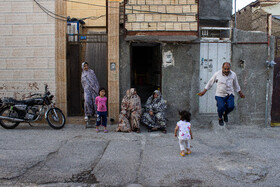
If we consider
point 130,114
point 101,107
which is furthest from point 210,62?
point 101,107

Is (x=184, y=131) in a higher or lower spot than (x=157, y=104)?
lower

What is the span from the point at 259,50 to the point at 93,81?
16.5 ft

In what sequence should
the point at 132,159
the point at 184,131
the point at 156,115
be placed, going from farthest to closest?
→ the point at 156,115
the point at 184,131
the point at 132,159

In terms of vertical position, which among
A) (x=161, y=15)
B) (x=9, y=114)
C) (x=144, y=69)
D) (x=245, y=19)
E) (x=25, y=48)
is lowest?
(x=9, y=114)

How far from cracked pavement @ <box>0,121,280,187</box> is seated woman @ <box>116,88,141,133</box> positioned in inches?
12.0

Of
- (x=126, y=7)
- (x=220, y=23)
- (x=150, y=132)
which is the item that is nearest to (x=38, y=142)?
(x=150, y=132)

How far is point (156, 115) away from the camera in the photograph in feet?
23.7

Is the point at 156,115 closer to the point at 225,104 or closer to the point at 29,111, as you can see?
the point at 225,104

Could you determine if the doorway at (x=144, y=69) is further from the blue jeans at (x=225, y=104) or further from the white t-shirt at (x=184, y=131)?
the white t-shirt at (x=184, y=131)

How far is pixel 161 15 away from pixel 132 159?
418cm

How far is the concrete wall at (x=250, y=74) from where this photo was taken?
7.95 meters

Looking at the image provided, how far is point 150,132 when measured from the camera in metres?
7.12

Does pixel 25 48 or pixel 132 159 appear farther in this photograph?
pixel 25 48

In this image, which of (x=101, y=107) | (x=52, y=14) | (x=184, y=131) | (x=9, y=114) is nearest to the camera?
(x=184, y=131)
